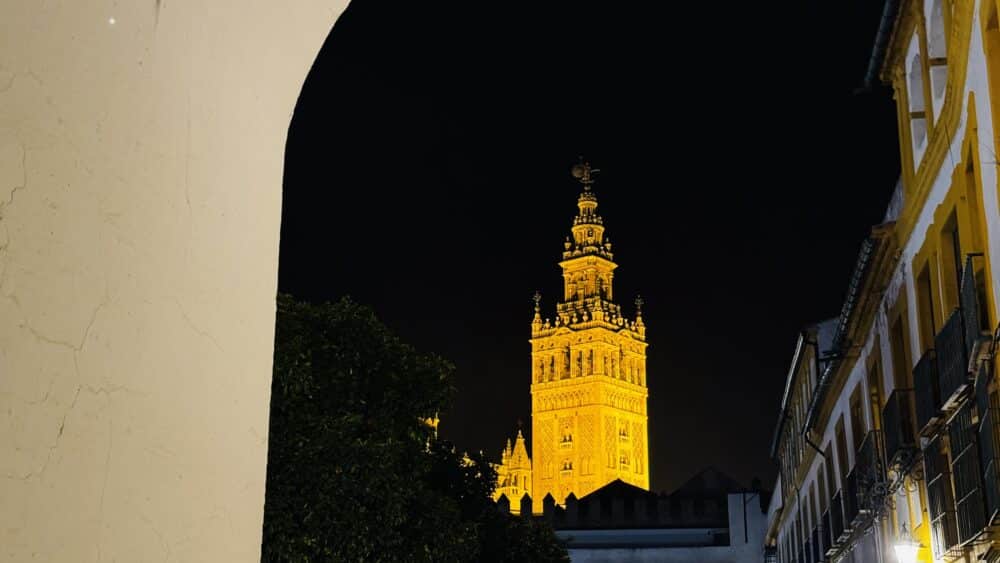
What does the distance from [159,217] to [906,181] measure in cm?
1212

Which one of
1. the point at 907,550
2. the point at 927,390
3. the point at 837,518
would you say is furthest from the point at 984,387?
the point at 837,518

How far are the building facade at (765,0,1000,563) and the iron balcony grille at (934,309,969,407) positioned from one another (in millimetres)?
18

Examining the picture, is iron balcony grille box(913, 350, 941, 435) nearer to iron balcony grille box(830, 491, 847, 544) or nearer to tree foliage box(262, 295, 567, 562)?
tree foliage box(262, 295, 567, 562)

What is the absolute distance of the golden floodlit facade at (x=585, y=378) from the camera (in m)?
100

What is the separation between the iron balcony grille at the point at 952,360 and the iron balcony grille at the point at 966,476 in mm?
159

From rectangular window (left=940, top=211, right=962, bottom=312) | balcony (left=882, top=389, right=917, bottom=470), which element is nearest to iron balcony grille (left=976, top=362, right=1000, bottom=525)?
rectangular window (left=940, top=211, right=962, bottom=312)

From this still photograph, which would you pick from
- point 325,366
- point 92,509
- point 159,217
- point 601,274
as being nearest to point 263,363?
point 159,217

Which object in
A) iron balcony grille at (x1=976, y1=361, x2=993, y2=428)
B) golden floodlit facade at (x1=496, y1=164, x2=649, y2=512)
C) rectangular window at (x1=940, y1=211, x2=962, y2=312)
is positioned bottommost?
iron balcony grille at (x1=976, y1=361, x2=993, y2=428)

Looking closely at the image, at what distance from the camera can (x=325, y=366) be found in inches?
672

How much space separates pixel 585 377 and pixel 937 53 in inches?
3592

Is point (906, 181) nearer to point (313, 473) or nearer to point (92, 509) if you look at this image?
point (313, 473)

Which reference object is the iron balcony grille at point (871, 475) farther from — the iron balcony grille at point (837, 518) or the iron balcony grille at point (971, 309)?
the iron balcony grille at point (971, 309)

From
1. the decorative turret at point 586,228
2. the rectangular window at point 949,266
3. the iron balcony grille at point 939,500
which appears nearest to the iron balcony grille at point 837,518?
the iron balcony grille at point 939,500

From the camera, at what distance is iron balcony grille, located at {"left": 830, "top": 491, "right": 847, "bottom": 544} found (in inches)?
752
